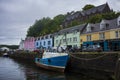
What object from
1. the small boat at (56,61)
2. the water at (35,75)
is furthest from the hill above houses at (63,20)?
the water at (35,75)

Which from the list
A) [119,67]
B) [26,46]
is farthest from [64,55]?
[26,46]

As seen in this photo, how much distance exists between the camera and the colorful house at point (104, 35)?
144 ft

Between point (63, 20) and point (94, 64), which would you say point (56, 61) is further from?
point (63, 20)

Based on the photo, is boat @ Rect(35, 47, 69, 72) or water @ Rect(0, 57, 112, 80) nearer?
water @ Rect(0, 57, 112, 80)

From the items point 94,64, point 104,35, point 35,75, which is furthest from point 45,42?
point 94,64

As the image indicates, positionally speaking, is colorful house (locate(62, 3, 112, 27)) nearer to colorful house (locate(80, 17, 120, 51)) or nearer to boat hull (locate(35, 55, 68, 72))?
colorful house (locate(80, 17, 120, 51))

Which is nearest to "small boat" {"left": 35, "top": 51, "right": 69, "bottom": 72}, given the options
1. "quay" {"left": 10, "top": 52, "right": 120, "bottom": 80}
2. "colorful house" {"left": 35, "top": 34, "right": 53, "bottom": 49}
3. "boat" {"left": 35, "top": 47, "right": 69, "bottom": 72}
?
"boat" {"left": 35, "top": 47, "right": 69, "bottom": 72}

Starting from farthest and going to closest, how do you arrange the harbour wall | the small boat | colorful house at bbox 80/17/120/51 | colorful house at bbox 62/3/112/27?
colorful house at bbox 62/3/112/27, colorful house at bbox 80/17/120/51, the small boat, the harbour wall

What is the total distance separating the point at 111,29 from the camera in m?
45.4

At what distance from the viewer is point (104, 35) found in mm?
47406

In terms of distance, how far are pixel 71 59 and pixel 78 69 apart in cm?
306

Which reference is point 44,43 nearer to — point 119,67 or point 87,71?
point 87,71

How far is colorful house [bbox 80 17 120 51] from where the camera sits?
144ft

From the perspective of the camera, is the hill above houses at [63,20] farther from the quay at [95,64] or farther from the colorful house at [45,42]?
the quay at [95,64]
